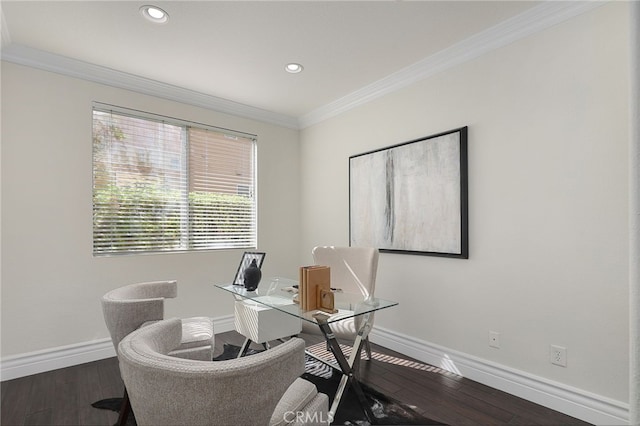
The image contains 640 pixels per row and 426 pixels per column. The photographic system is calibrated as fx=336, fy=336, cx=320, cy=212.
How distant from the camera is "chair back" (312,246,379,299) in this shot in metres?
2.91

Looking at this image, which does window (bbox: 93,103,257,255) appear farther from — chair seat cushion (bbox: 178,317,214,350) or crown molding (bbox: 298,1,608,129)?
crown molding (bbox: 298,1,608,129)

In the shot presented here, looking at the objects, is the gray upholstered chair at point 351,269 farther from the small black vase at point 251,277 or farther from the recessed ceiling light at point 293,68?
the recessed ceiling light at point 293,68

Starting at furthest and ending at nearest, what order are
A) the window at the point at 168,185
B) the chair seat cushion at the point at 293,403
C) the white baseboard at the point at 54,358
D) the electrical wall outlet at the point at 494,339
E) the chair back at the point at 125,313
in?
the window at the point at 168,185 → the white baseboard at the point at 54,358 → the electrical wall outlet at the point at 494,339 → the chair back at the point at 125,313 → the chair seat cushion at the point at 293,403

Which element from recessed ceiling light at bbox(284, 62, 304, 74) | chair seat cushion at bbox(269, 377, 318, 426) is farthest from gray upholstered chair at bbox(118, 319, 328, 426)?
recessed ceiling light at bbox(284, 62, 304, 74)

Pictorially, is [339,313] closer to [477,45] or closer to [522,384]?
[522,384]

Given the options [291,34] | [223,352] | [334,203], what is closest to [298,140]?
[334,203]

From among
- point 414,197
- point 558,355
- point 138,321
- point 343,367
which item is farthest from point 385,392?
point 138,321

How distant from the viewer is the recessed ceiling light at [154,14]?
2283mm

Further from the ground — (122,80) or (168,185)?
(122,80)

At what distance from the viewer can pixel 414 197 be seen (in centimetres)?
312

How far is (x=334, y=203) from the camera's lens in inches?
161

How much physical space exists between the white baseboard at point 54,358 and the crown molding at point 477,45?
11.5ft

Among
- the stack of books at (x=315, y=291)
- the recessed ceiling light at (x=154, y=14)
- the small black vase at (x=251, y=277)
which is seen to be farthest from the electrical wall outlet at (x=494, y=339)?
the recessed ceiling light at (x=154, y=14)

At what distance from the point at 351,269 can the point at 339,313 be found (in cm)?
96
